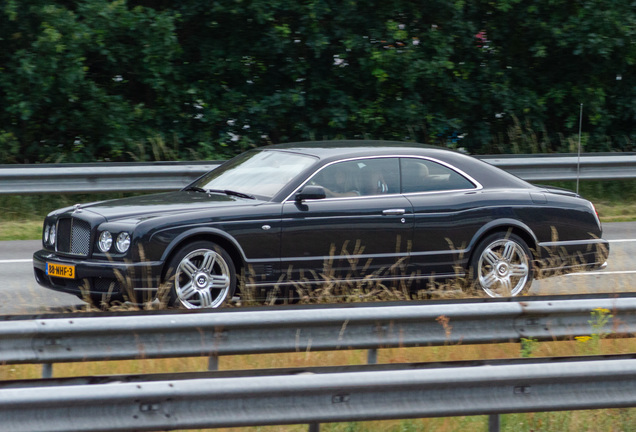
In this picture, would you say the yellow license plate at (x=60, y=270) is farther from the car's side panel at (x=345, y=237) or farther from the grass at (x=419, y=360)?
the car's side panel at (x=345, y=237)

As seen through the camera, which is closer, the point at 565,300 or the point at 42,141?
the point at 565,300

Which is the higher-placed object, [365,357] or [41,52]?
[41,52]

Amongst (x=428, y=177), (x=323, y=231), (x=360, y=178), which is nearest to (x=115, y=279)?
(x=323, y=231)

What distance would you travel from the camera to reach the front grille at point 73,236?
727cm

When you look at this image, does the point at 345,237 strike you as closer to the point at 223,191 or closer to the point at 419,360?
the point at 223,191

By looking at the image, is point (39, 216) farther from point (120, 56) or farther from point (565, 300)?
point (565, 300)

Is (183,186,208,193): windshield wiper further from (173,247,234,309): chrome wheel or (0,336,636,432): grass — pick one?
(0,336,636,432): grass

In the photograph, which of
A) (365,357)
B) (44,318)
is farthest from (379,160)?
(44,318)

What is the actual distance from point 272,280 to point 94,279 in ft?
4.55

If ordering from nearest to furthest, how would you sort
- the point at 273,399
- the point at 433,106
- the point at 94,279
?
the point at 273,399, the point at 94,279, the point at 433,106

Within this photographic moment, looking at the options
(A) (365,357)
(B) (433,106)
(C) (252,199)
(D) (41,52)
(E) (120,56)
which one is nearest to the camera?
(A) (365,357)

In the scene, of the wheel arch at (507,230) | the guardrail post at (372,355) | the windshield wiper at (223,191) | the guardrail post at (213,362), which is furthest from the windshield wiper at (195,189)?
the guardrail post at (372,355)

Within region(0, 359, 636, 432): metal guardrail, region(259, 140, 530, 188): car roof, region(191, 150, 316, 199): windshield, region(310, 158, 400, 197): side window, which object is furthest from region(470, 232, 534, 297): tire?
region(0, 359, 636, 432): metal guardrail

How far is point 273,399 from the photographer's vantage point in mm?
3932
